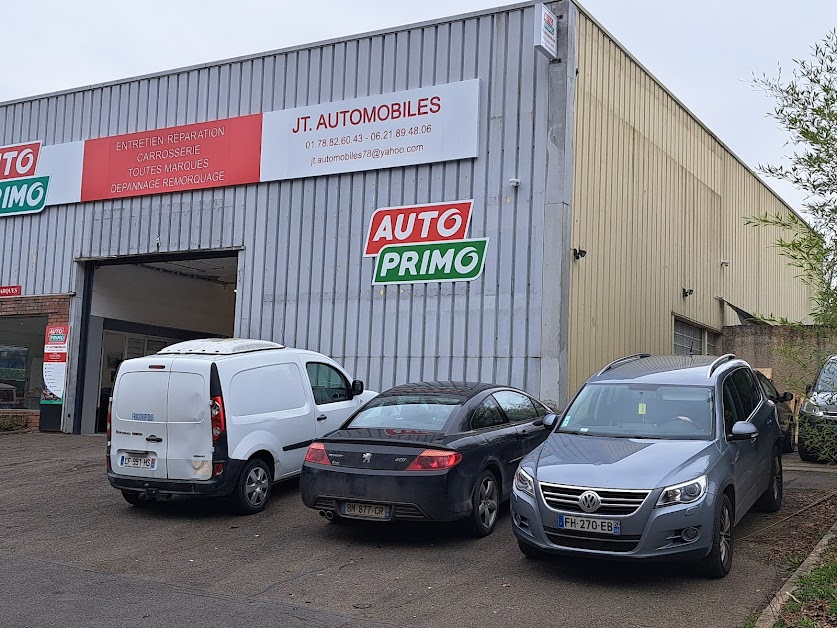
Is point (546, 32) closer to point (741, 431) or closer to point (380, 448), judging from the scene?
point (380, 448)

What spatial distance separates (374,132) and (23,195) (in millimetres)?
9122

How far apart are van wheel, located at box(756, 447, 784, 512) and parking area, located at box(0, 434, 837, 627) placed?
0.15 metres

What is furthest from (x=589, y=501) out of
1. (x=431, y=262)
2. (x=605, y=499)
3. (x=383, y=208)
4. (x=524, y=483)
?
(x=383, y=208)

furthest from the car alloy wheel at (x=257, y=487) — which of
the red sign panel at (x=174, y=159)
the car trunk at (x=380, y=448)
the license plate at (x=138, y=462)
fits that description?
the red sign panel at (x=174, y=159)

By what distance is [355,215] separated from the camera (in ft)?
52.9

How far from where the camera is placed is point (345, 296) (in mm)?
16078

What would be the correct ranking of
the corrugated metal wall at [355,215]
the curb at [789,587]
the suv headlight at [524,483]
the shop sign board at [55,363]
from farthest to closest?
the shop sign board at [55,363] < the corrugated metal wall at [355,215] < the suv headlight at [524,483] < the curb at [789,587]

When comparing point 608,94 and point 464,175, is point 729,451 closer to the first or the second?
point 464,175

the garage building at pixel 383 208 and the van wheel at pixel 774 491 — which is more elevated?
the garage building at pixel 383 208

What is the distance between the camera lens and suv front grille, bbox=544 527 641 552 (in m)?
6.80

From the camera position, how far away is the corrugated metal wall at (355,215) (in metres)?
14.6

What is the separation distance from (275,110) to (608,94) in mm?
6315

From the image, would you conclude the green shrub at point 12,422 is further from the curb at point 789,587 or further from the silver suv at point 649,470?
the curb at point 789,587

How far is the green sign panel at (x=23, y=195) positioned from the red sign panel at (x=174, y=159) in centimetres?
129
